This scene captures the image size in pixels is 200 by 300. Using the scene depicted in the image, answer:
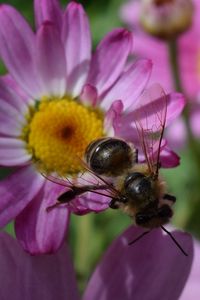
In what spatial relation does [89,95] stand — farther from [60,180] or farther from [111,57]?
[60,180]

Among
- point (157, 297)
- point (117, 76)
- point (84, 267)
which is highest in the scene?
point (117, 76)

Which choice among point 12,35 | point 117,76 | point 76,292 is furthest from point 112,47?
point 76,292

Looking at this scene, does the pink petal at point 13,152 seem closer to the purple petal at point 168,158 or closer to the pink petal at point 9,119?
the pink petal at point 9,119

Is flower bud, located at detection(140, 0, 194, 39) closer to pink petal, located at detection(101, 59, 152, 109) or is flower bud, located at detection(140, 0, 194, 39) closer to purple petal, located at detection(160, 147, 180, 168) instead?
pink petal, located at detection(101, 59, 152, 109)

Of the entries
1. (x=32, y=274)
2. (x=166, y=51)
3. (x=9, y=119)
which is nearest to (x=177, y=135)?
(x=166, y=51)

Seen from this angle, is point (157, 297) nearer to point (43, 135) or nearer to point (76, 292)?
point (76, 292)

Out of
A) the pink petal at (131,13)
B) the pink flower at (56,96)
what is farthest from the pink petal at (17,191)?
the pink petal at (131,13)
